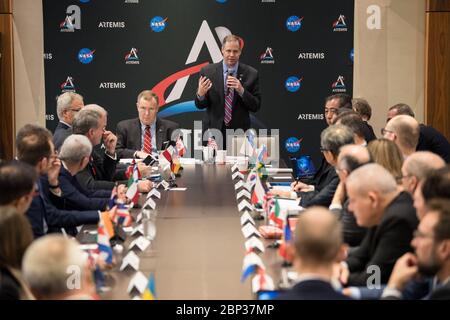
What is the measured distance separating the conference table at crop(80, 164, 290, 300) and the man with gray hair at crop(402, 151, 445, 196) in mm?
771

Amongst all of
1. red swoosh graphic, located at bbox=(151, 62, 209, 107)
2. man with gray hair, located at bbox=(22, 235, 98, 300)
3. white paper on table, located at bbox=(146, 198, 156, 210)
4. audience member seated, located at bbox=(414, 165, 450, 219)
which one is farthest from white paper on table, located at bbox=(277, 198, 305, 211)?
red swoosh graphic, located at bbox=(151, 62, 209, 107)

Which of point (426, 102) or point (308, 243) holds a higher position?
point (426, 102)

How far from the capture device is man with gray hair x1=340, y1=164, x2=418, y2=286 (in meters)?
3.46

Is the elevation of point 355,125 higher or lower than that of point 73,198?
higher

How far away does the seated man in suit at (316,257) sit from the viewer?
2.51 meters

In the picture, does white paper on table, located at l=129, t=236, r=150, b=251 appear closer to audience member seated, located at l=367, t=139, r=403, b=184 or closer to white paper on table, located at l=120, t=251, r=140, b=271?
white paper on table, located at l=120, t=251, r=140, b=271

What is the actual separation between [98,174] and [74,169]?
3.94 ft

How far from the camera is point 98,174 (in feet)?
20.2

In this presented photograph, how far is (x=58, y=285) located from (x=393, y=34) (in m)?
7.25

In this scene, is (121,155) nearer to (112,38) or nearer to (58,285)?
(112,38)

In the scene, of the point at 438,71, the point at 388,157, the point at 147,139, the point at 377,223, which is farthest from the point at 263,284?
the point at 438,71

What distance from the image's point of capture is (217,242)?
13.4ft

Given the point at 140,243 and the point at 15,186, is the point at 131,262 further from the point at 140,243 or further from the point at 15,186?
the point at 15,186

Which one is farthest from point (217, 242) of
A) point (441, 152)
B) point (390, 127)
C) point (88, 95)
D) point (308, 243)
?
point (88, 95)
